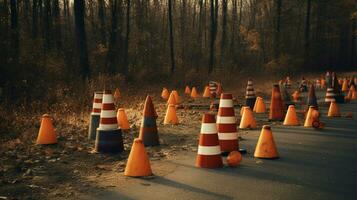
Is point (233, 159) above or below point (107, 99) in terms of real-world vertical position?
below

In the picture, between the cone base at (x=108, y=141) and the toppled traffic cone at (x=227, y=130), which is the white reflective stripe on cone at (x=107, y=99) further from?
the toppled traffic cone at (x=227, y=130)

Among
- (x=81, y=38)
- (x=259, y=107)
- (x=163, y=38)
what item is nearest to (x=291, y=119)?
(x=259, y=107)

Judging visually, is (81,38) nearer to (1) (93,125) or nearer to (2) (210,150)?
(1) (93,125)

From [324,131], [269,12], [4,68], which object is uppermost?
[269,12]

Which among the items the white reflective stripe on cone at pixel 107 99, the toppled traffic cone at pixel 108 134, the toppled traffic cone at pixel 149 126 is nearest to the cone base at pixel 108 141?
the toppled traffic cone at pixel 108 134

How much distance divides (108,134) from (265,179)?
3259 mm

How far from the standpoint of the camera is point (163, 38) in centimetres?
6369

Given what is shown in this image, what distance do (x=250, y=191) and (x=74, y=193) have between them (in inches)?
86.1

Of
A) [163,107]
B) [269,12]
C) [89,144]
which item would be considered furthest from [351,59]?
[89,144]

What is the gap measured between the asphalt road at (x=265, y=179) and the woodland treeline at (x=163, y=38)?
39.3 ft

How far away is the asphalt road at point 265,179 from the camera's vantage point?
592cm

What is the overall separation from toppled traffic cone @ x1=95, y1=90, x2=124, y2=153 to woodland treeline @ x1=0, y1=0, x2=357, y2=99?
9.83 metres

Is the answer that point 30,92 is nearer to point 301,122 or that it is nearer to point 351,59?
point 301,122

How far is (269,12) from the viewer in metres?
62.6
